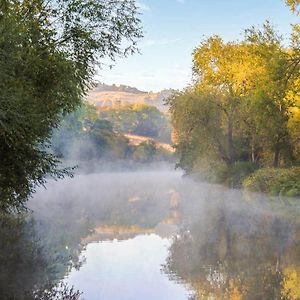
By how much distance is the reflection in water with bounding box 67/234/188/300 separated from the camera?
35.6 ft

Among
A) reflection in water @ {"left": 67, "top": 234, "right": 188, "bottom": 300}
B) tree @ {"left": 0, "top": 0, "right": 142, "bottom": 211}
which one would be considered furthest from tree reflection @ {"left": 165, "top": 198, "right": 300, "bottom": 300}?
tree @ {"left": 0, "top": 0, "right": 142, "bottom": 211}

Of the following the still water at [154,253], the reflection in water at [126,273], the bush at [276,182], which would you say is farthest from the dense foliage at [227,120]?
the reflection in water at [126,273]

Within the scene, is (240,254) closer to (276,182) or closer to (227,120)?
(276,182)

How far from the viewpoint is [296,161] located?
3856cm

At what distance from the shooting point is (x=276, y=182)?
3178 centimetres

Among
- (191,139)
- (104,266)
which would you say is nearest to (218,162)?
(191,139)

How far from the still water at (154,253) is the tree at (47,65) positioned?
7.83 ft

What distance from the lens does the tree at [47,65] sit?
38.8ft

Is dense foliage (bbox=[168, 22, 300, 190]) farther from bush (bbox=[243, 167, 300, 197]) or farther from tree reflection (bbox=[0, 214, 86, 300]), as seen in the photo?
tree reflection (bbox=[0, 214, 86, 300])

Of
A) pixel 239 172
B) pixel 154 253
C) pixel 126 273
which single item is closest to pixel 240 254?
pixel 154 253

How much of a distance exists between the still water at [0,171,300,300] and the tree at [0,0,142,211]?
2.39 meters

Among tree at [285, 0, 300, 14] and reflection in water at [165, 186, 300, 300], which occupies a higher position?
tree at [285, 0, 300, 14]

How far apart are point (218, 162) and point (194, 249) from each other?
100 feet

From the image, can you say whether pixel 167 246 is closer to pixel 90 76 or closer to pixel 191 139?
pixel 90 76
